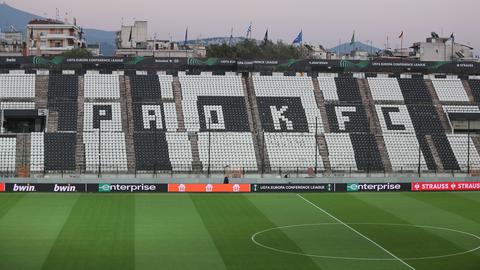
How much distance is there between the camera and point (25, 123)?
262ft

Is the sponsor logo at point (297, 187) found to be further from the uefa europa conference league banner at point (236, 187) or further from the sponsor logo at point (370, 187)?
the sponsor logo at point (370, 187)

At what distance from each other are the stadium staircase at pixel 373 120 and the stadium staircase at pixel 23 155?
34077mm

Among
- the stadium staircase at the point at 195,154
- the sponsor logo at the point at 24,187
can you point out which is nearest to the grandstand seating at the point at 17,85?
the stadium staircase at the point at 195,154

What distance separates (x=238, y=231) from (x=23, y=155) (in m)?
36.2

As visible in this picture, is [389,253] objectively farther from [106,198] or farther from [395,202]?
[106,198]

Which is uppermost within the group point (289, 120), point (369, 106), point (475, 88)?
point (475, 88)

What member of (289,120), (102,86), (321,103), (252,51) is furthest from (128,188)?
(252,51)

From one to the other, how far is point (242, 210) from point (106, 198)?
10.6 meters

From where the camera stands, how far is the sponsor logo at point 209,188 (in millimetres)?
58281

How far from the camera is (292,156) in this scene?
7575 cm

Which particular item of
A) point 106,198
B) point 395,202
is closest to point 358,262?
point 395,202

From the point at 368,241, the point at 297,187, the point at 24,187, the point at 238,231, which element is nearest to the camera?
the point at 368,241

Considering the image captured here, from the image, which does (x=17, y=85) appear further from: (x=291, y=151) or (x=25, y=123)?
(x=291, y=151)

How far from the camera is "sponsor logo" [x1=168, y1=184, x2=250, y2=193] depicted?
191 feet
